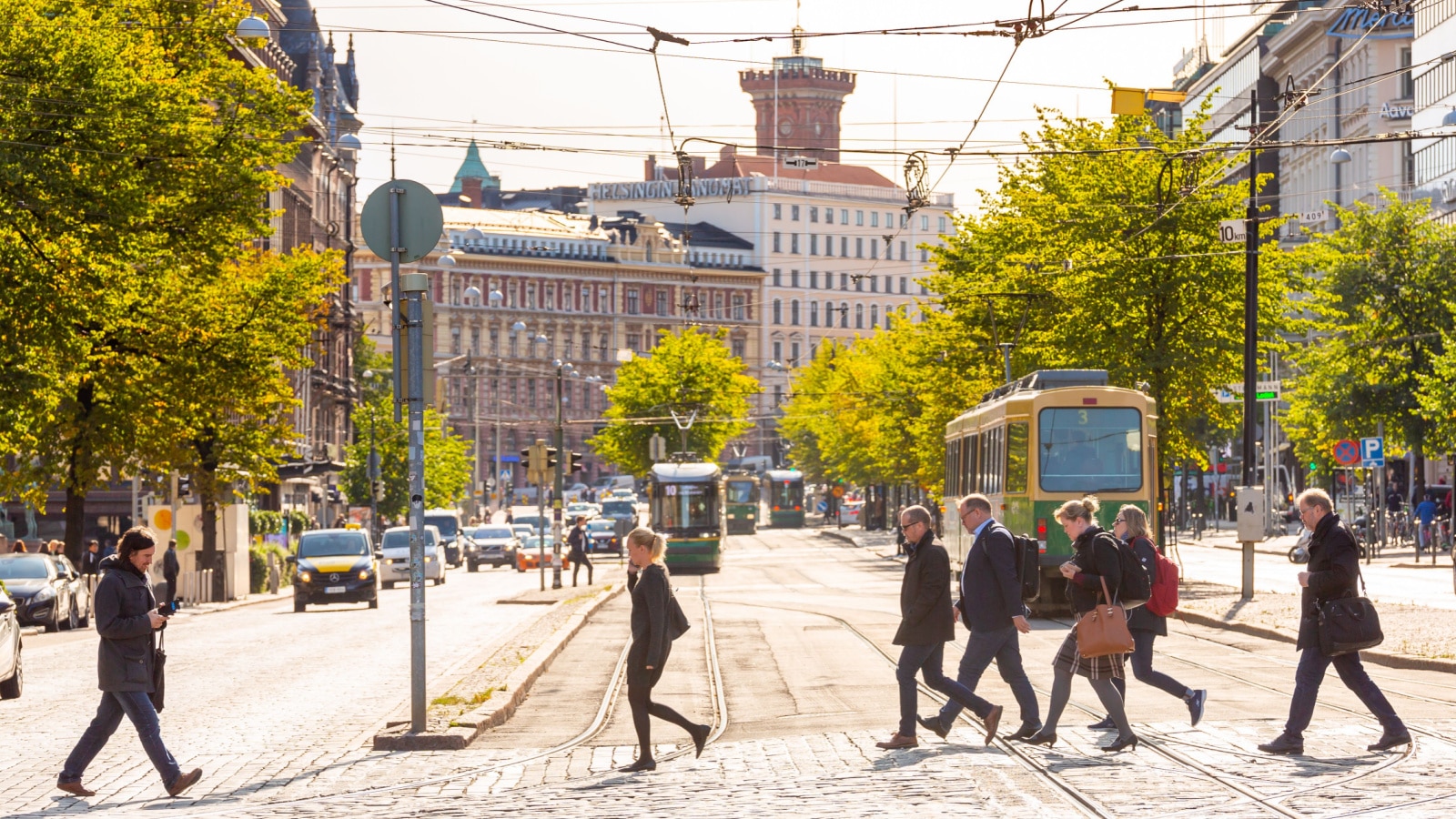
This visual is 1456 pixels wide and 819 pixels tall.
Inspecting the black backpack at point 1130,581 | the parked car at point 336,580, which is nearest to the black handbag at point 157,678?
the black backpack at point 1130,581

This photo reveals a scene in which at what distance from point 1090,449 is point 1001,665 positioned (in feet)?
62.3

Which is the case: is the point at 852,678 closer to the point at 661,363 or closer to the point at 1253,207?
the point at 1253,207

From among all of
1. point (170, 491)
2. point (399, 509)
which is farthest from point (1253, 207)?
point (399, 509)

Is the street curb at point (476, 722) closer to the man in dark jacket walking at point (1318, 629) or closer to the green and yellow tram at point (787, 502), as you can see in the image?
the man in dark jacket walking at point (1318, 629)

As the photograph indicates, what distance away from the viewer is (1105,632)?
46.2ft

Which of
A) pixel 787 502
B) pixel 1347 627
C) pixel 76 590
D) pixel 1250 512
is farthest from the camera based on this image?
pixel 787 502

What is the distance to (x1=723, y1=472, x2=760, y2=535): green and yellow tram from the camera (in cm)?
10719

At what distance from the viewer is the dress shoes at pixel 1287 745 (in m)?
13.5

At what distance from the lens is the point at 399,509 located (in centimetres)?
8688

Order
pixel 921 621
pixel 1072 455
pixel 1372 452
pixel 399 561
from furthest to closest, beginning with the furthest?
1. pixel 399 561
2. pixel 1372 452
3. pixel 1072 455
4. pixel 921 621

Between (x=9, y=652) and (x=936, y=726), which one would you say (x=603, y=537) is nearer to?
(x=9, y=652)

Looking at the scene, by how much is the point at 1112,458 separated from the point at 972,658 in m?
19.2

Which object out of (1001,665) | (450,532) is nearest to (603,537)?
(450,532)

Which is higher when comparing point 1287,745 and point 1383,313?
point 1383,313
